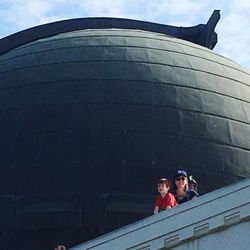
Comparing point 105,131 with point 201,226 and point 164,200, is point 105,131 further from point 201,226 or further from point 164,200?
point 201,226

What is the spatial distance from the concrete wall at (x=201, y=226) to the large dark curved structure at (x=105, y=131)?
735cm

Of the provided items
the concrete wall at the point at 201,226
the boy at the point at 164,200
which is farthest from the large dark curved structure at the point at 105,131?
the concrete wall at the point at 201,226

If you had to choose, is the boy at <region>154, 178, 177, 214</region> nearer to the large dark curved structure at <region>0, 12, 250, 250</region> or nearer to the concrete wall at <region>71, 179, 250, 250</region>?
the concrete wall at <region>71, 179, 250, 250</region>

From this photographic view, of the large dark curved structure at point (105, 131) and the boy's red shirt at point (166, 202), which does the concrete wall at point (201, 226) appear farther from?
the large dark curved structure at point (105, 131)

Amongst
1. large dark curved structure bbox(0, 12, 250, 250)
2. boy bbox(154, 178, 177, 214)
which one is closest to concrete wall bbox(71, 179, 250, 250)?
boy bbox(154, 178, 177, 214)

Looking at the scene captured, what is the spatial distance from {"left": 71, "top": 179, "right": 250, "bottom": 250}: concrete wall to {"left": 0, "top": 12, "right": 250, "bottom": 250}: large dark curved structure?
7348mm

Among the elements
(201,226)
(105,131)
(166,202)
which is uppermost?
(105,131)

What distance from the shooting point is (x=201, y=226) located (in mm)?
15344

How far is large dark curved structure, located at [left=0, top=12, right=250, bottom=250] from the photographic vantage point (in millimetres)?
23641

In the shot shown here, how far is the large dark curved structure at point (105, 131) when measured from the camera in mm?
23641

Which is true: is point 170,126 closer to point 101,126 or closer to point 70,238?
point 101,126

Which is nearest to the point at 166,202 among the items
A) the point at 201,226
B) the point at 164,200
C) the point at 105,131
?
the point at 164,200

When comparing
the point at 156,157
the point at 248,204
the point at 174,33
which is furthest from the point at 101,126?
the point at 248,204

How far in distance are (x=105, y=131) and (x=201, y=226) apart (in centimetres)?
923
